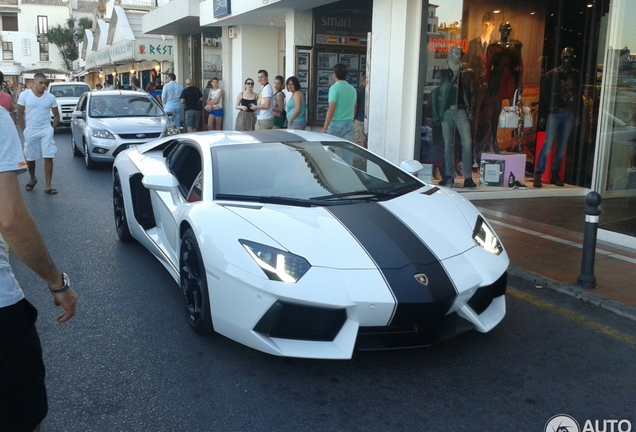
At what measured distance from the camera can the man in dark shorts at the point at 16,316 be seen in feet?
6.07

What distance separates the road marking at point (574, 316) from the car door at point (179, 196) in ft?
8.47

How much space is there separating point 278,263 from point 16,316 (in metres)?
1.58

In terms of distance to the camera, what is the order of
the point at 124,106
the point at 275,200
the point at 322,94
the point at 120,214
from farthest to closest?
the point at 322,94 → the point at 124,106 → the point at 120,214 → the point at 275,200

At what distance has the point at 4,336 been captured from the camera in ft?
6.09

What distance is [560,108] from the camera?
9.68 metres

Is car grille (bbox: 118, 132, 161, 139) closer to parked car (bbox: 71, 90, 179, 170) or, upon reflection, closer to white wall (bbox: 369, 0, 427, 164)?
parked car (bbox: 71, 90, 179, 170)

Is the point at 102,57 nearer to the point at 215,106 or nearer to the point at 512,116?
the point at 215,106

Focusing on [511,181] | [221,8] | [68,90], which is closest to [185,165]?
[511,181]

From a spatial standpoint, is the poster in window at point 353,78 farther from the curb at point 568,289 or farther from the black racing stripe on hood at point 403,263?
the black racing stripe on hood at point 403,263

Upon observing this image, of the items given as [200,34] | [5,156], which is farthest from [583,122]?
[200,34]

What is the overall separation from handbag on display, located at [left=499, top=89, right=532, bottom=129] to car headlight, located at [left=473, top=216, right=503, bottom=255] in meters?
6.30

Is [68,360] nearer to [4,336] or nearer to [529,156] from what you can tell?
[4,336]

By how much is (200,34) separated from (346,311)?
1949cm

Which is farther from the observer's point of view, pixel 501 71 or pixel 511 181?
pixel 501 71
